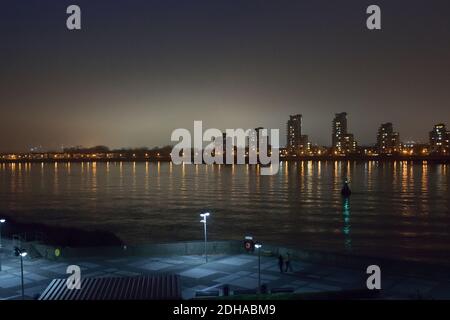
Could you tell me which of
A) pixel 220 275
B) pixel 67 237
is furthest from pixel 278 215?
pixel 220 275

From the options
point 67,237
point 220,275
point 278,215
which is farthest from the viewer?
point 278,215

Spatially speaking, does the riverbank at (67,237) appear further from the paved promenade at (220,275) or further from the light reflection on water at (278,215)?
the paved promenade at (220,275)

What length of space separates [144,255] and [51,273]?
5.40m

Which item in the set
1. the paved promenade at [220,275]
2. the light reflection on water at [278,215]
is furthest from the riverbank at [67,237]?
the paved promenade at [220,275]

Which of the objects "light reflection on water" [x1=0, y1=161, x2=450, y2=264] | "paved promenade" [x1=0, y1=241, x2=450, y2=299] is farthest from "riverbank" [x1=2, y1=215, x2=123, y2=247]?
"paved promenade" [x1=0, y1=241, x2=450, y2=299]

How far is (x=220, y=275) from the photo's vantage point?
22.7 meters

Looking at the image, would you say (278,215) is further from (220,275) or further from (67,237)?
(220,275)

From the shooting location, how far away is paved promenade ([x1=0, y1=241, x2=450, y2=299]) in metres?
20.4

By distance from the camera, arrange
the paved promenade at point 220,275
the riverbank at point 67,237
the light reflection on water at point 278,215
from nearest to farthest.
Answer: the paved promenade at point 220,275
the riverbank at point 67,237
the light reflection on water at point 278,215

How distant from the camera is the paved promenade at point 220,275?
20359mm

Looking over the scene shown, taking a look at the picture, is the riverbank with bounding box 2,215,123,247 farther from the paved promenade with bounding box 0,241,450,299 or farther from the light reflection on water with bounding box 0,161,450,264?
the paved promenade with bounding box 0,241,450,299
